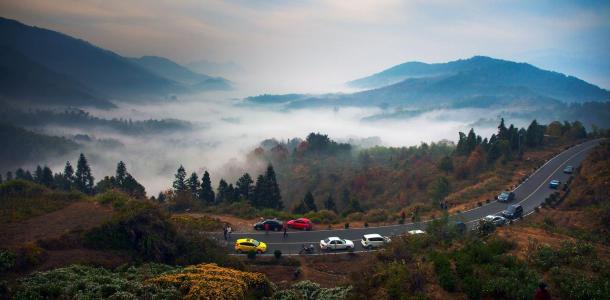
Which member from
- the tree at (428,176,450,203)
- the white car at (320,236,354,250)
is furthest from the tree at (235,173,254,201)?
the white car at (320,236,354,250)

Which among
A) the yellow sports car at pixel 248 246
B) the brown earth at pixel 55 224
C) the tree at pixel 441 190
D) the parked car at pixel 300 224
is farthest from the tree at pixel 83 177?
the tree at pixel 441 190

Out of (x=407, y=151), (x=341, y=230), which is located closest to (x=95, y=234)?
(x=341, y=230)

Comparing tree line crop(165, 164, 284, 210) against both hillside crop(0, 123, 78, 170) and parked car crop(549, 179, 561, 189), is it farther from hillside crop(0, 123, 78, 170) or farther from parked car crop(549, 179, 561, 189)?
hillside crop(0, 123, 78, 170)

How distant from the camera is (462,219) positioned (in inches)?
1208

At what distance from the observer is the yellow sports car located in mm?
28734

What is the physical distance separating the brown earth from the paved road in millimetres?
9554

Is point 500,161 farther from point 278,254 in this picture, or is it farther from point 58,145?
point 58,145

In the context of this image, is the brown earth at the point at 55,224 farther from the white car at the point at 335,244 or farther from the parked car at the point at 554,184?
the parked car at the point at 554,184

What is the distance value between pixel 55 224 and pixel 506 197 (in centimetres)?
3909

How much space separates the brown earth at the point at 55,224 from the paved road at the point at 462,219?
31.3ft

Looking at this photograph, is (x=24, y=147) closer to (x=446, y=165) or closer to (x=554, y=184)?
(x=446, y=165)

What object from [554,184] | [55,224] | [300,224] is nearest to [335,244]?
[300,224]

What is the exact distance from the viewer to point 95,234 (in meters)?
24.0

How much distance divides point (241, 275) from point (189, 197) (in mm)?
32023
